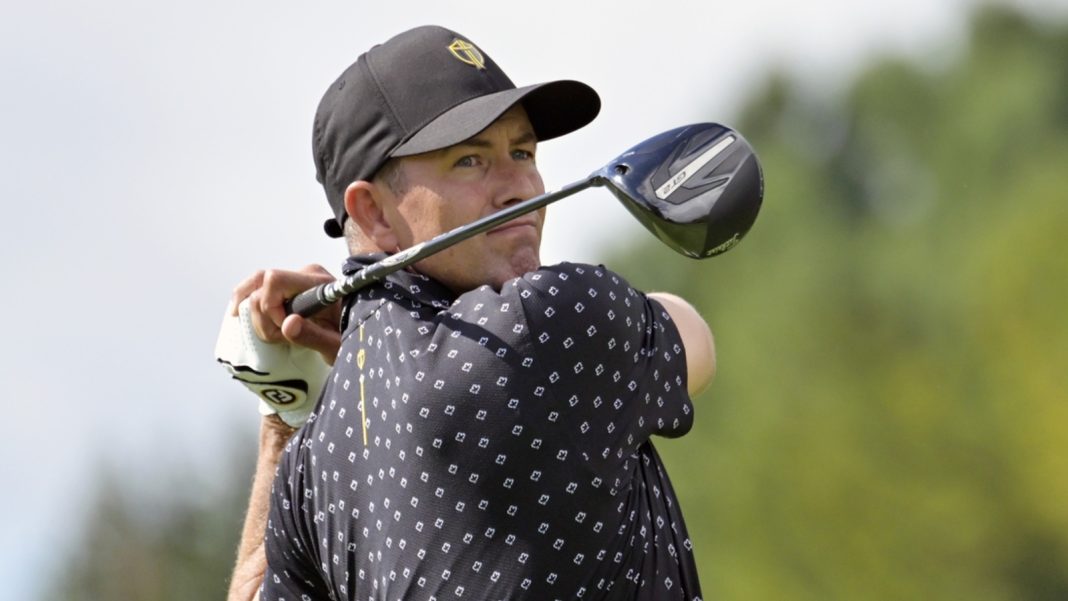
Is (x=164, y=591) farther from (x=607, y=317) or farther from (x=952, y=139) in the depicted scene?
(x=607, y=317)

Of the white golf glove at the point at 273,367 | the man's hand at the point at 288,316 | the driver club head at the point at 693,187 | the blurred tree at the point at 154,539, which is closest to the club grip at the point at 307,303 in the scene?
the man's hand at the point at 288,316

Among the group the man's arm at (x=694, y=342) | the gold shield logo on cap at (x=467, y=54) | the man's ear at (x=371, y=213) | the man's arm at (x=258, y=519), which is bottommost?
the man's arm at (x=258, y=519)

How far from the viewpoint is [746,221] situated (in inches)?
172

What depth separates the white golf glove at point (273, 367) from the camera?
17.5 ft

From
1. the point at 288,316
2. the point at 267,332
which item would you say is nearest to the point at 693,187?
the point at 288,316

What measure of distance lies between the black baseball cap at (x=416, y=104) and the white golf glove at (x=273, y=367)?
48 centimetres

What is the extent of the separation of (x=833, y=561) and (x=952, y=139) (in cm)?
1660

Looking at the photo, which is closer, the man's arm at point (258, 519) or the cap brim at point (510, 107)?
the cap brim at point (510, 107)

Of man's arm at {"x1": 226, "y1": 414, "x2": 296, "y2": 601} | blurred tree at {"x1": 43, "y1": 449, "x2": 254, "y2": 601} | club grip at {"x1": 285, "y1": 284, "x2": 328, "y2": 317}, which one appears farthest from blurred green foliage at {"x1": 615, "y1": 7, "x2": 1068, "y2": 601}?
club grip at {"x1": 285, "y1": 284, "x2": 328, "y2": 317}

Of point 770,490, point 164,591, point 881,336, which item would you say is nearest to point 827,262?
point 881,336

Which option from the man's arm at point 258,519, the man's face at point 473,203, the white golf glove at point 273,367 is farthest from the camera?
the white golf glove at point 273,367

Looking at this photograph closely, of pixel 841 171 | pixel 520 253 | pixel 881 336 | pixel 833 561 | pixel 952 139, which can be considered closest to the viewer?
pixel 520 253

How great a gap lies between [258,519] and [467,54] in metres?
1.34

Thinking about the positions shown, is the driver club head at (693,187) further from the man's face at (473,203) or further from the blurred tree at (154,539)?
the blurred tree at (154,539)
